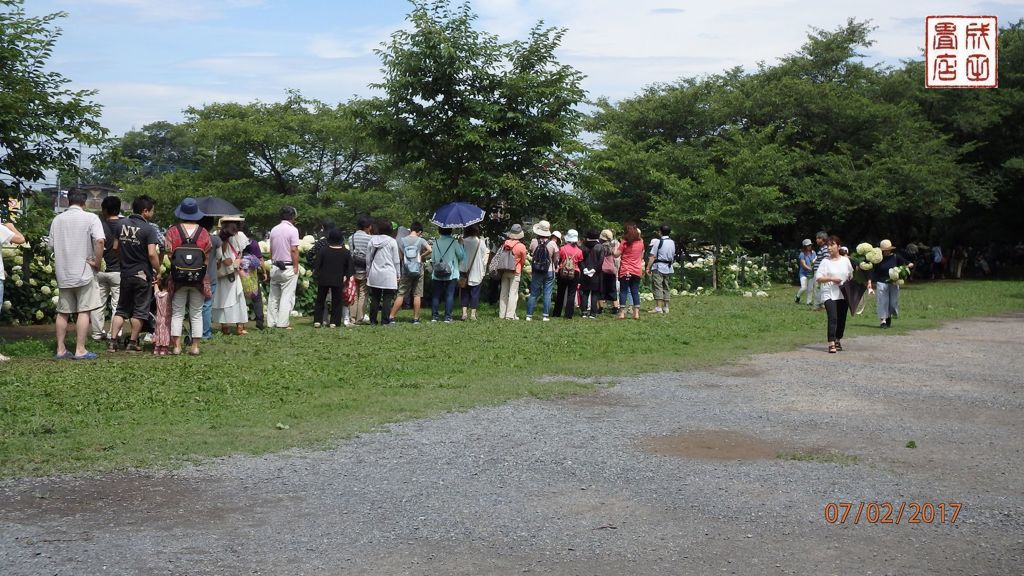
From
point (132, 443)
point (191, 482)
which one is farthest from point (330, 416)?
point (191, 482)

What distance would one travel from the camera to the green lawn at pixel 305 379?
776 cm

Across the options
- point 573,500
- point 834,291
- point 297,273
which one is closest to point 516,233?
point 297,273

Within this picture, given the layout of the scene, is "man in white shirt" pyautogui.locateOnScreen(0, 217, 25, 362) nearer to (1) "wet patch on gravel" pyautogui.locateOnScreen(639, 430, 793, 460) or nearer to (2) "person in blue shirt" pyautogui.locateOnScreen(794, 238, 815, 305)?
(1) "wet patch on gravel" pyautogui.locateOnScreen(639, 430, 793, 460)

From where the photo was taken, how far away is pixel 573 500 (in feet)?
20.4

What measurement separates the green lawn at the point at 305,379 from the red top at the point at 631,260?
4.01 feet

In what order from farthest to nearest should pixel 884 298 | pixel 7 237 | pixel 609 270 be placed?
1. pixel 609 270
2. pixel 884 298
3. pixel 7 237

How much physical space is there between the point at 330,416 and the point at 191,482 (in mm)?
2412

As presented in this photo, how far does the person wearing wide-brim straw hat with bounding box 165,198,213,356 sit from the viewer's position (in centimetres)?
1242

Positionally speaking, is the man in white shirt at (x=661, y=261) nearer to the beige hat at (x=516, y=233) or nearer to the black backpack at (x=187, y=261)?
the beige hat at (x=516, y=233)

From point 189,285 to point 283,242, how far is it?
3314 millimetres

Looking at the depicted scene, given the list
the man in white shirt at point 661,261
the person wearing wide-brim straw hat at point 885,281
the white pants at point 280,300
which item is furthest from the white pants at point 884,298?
the white pants at point 280,300

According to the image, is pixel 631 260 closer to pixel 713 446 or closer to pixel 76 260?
pixel 76 260

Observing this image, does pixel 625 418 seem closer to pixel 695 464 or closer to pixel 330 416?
pixel 695 464

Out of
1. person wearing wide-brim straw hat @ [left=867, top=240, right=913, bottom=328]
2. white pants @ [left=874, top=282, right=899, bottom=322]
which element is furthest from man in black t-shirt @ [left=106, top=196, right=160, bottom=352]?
white pants @ [left=874, top=282, right=899, bottom=322]
